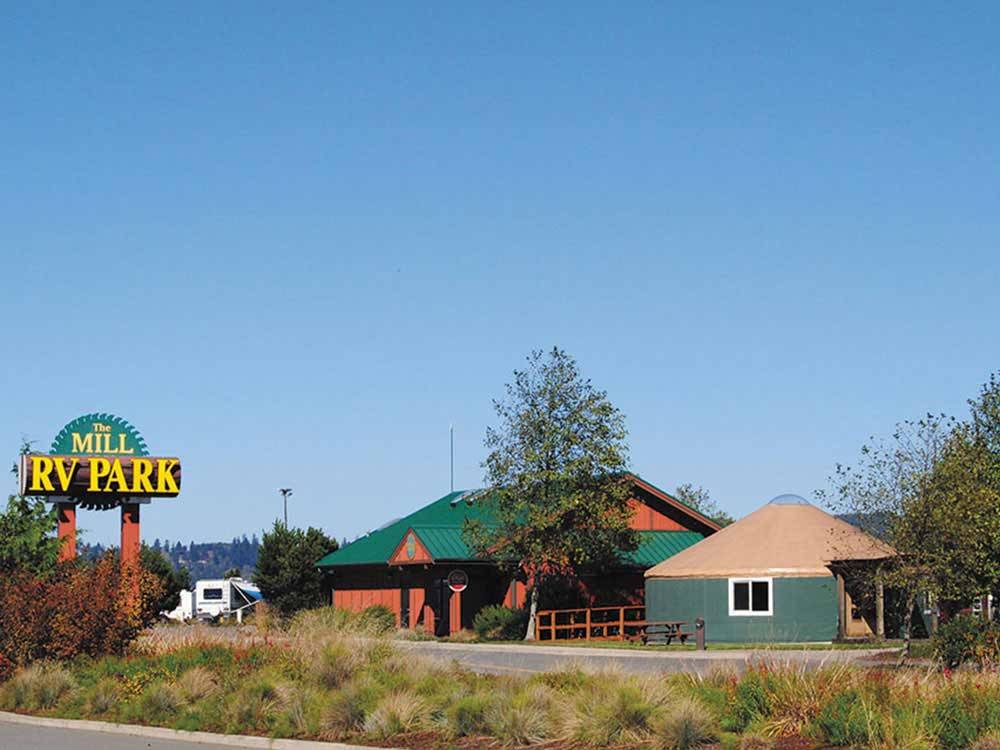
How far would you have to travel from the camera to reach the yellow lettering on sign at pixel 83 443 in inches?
1711

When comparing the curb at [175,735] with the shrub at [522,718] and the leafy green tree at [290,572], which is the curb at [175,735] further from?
the leafy green tree at [290,572]

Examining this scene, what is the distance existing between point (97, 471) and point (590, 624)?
16676 millimetres

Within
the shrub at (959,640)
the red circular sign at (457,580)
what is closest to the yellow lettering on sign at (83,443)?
the red circular sign at (457,580)

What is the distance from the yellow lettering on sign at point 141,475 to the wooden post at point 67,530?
1.86m

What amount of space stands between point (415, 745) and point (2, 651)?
40.0ft

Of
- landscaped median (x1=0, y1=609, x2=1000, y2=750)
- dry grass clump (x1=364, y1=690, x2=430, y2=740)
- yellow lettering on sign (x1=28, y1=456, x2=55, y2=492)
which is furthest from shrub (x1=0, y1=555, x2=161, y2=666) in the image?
yellow lettering on sign (x1=28, y1=456, x2=55, y2=492)

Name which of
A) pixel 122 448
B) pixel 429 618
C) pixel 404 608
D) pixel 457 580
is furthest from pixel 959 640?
pixel 404 608

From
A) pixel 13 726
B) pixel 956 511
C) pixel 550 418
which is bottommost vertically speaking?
pixel 13 726

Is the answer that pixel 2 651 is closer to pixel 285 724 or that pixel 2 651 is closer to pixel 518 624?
pixel 285 724

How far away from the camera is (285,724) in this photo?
19.8 metres

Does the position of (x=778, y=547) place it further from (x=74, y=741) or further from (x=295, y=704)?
(x=74, y=741)

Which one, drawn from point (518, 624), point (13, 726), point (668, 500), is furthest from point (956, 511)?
point (668, 500)

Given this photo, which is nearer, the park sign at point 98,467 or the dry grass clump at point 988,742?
the dry grass clump at point 988,742

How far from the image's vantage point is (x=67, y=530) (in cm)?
3922
